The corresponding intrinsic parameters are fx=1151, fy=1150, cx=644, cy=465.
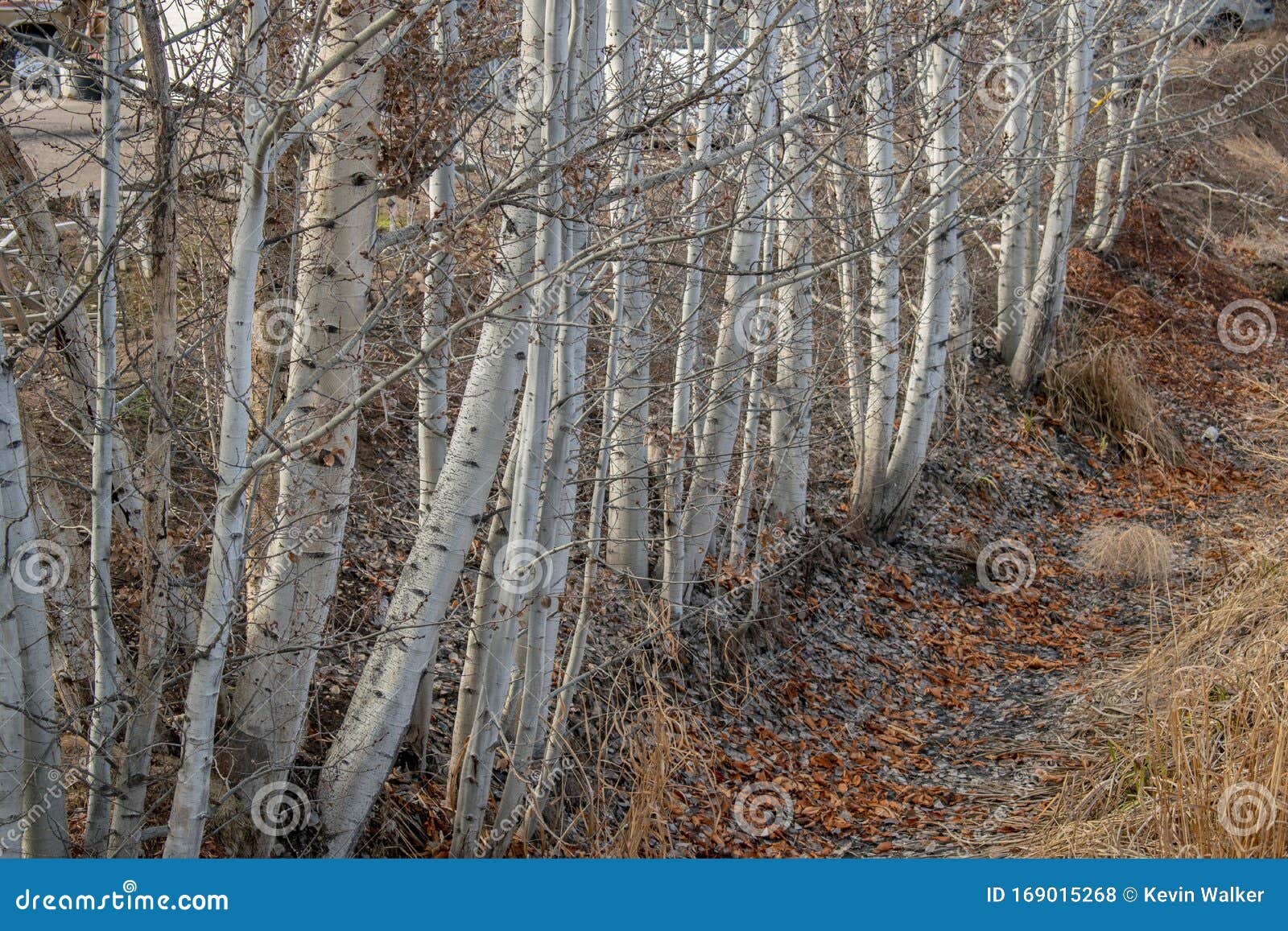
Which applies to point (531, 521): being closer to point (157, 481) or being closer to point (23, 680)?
point (157, 481)

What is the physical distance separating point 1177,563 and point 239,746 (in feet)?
24.6

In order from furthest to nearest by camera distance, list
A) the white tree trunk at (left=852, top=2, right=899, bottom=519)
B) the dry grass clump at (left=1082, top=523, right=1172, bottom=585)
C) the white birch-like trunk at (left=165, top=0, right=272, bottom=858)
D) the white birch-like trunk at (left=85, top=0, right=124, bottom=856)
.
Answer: the dry grass clump at (left=1082, top=523, right=1172, bottom=585) < the white tree trunk at (left=852, top=2, right=899, bottom=519) < the white birch-like trunk at (left=85, top=0, right=124, bottom=856) < the white birch-like trunk at (left=165, top=0, right=272, bottom=858)

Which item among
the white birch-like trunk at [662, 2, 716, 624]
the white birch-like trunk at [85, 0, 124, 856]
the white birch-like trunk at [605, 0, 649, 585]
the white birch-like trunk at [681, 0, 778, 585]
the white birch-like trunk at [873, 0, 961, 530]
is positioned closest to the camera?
the white birch-like trunk at [85, 0, 124, 856]

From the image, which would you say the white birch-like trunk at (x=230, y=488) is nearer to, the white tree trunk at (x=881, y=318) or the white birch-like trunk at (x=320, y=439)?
the white birch-like trunk at (x=320, y=439)

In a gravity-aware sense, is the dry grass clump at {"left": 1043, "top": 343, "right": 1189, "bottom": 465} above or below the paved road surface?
below

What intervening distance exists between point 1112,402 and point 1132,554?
308 cm

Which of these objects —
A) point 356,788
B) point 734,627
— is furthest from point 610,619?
point 356,788

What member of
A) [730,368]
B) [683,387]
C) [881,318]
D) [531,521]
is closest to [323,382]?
[531,521]

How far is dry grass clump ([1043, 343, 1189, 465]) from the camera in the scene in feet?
38.4

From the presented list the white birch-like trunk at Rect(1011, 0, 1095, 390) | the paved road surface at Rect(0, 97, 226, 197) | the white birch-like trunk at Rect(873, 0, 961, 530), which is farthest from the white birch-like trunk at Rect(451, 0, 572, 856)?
the white birch-like trunk at Rect(1011, 0, 1095, 390)

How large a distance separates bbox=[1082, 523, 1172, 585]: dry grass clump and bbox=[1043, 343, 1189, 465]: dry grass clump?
244 cm

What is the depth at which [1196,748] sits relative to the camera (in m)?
4.79

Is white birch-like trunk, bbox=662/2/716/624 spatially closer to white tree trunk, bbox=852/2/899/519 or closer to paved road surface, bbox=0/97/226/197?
white tree trunk, bbox=852/2/899/519

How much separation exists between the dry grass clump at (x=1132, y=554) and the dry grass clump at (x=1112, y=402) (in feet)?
8.00
